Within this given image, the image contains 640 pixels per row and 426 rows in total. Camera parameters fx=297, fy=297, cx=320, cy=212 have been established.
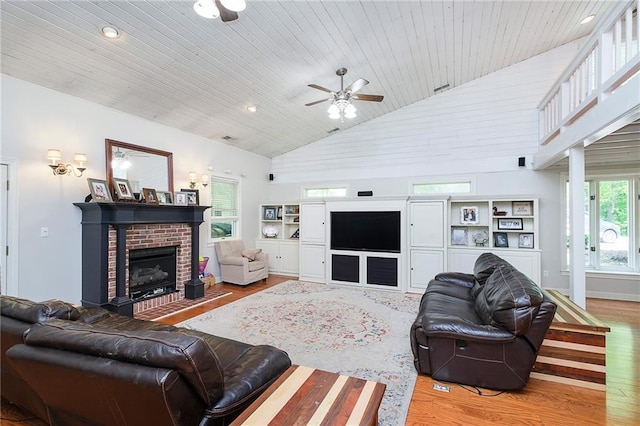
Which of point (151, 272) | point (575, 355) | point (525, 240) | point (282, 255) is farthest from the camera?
point (282, 255)

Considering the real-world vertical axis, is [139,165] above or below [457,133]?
below

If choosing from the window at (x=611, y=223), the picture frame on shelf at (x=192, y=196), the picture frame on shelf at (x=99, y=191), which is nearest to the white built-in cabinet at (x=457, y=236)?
the window at (x=611, y=223)

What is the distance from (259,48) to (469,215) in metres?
4.46

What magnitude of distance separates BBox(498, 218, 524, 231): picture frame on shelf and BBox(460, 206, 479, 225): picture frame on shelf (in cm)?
40

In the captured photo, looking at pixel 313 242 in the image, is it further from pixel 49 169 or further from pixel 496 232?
pixel 49 169

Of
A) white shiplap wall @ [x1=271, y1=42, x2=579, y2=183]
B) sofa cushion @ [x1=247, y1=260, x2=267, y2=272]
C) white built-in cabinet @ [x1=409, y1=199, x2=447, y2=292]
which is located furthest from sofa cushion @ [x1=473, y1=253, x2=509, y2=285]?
sofa cushion @ [x1=247, y1=260, x2=267, y2=272]

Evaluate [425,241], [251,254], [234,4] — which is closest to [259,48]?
[234,4]

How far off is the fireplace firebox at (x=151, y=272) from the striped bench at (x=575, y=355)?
482 cm

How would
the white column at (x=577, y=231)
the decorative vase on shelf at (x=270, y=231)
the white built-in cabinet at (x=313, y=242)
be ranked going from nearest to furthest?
1. the white column at (x=577, y=231)
2. the white built-in cabinet at (x=313, y=242)
3. the decorative vase on shelf at (x=270, y=231)

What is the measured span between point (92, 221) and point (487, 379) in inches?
183

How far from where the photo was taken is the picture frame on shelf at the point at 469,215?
214 inches

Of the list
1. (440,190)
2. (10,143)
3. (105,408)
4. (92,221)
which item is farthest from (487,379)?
(10,143)

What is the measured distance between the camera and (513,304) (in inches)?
87.7

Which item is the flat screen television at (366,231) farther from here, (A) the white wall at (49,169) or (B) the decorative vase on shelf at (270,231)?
(A) the white wall at (49,169)
